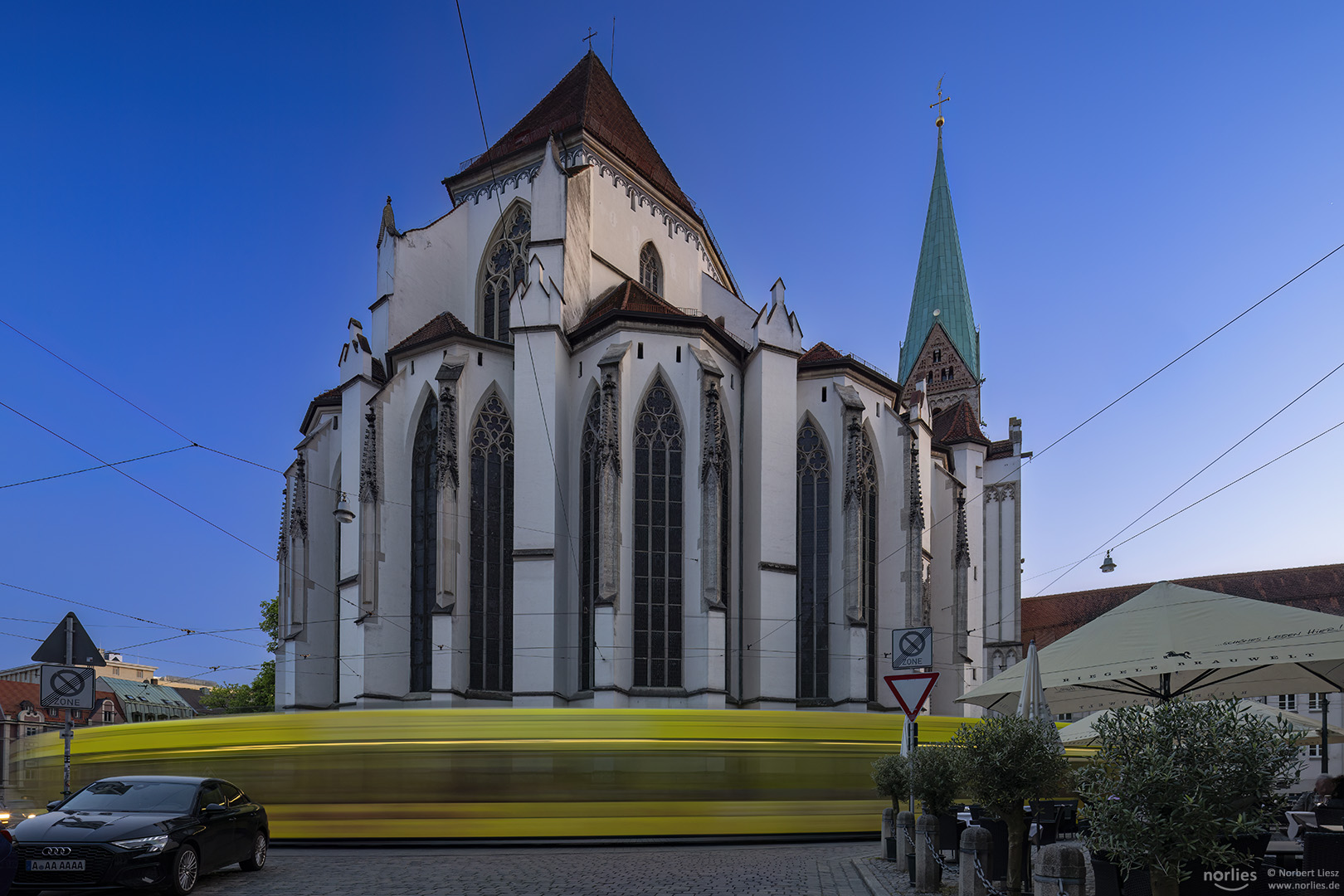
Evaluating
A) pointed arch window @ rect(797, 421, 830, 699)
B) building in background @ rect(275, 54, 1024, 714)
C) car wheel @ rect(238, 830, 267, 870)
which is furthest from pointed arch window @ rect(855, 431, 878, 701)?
car wheel @ rect(238, 830, 267, 870)

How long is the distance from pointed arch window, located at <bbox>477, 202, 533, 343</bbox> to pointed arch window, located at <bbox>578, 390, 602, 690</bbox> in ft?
21.1

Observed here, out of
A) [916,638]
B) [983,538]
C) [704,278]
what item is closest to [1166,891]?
[916,638]

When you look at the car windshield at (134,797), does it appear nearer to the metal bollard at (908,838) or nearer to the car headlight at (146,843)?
the car headlight at (146,843)

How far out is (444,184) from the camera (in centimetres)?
3772

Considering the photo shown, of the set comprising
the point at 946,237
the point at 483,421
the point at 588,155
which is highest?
the point at 946,237

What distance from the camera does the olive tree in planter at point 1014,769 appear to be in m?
9.47

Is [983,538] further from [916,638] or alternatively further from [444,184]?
[916,638]

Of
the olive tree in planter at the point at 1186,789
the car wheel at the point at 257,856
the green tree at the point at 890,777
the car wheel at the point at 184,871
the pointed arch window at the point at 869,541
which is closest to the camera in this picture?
the olive tree in planter at the point at 1186,789

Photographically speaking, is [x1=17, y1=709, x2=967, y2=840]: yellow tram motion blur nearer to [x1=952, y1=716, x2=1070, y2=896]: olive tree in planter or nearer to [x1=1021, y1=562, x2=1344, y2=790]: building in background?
[x1=952, y1=716, x2=1070, y2=896]: olive tree in planter

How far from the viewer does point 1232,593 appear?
5269 centimetres

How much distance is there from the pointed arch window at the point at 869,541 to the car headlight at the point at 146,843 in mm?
24619

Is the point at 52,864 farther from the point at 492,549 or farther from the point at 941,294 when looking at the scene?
the point at 941,294

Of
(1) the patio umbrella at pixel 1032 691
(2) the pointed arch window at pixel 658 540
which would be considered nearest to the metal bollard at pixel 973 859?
(1) the patio umbrella at pixel 1032 691

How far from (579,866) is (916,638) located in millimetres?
5380
